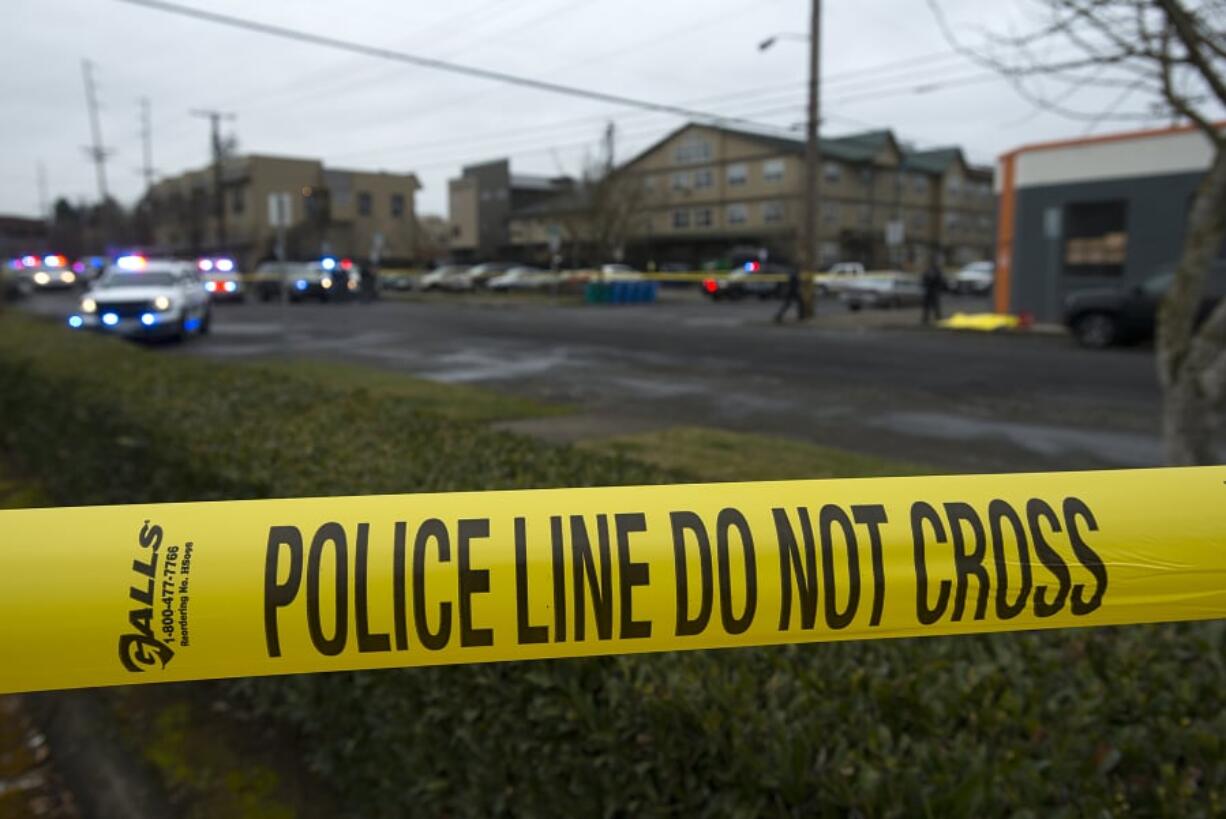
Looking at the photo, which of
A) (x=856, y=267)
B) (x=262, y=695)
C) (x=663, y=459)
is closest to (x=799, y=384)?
(x=663, y=459)

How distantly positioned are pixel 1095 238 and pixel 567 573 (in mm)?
24378

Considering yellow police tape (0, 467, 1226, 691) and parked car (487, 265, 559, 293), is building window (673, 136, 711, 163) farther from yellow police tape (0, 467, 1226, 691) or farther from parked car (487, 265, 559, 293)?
yellow police tape (0, 467, 1226, 691)

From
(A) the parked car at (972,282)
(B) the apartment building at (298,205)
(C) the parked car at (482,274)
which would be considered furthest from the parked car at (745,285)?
(B) the apartment building at (298,205)

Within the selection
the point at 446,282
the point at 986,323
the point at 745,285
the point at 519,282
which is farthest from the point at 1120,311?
the point at 446,282

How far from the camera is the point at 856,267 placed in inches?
1906

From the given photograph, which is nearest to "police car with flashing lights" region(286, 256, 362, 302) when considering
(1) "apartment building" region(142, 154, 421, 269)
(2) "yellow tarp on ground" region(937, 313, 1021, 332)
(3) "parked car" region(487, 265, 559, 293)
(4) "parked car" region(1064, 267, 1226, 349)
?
(3) "parked car" region(487, 265, 559, 293)

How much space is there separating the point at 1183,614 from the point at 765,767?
838 mm

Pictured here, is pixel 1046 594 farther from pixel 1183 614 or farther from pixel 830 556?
pixel 830 556

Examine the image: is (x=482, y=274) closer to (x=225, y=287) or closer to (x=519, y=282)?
(x=519, y=282)

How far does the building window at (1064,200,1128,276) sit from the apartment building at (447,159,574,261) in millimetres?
58427

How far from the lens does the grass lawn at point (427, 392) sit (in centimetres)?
949

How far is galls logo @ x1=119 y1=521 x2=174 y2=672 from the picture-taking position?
4.60ft

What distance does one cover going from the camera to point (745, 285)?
43781mm

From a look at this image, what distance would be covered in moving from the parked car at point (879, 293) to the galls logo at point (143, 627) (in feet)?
117
